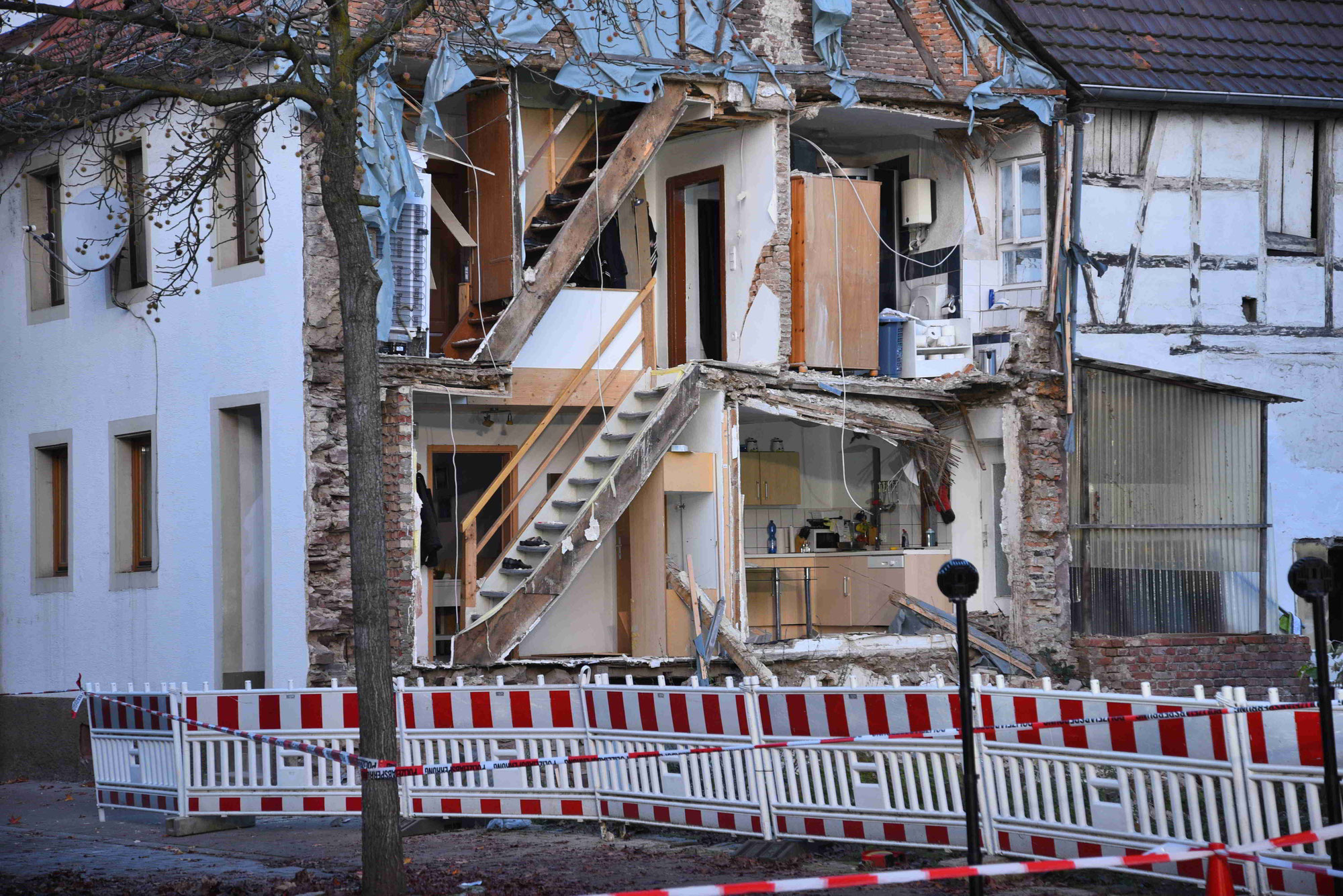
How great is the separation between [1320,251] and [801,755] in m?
12.7

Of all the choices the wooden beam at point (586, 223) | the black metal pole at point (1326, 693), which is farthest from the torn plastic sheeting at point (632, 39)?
the black metal pole at point (1326, 693)

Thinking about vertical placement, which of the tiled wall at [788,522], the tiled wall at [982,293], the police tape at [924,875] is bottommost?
the police tape at [924,875]

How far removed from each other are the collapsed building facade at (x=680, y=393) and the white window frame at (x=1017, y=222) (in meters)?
0.04

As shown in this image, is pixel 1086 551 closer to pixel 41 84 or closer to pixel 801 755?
pixel 801 755

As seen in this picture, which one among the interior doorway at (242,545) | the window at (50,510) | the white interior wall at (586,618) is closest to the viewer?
the interior doorway at (242,545)

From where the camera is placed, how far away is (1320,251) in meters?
19.6

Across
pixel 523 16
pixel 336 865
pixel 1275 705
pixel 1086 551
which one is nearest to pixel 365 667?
pixel 336 865

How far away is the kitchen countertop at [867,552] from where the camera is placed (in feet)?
61.2

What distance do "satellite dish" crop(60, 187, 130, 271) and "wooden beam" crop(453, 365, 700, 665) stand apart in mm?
5939

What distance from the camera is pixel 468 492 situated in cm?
1862

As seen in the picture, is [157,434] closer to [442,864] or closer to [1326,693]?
[442,864]

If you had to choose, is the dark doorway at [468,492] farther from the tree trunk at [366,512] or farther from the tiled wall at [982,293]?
the tree trunk at [366,512]

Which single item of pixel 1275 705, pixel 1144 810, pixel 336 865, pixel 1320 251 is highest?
pixel 1320 251

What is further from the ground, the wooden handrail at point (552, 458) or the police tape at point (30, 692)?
the wooden handrail at point (552, 458)
